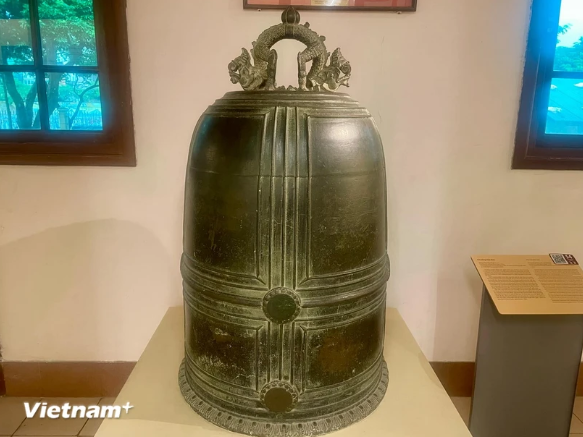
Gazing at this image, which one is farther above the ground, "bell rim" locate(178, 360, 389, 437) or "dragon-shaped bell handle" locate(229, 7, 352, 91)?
"dragon-shaped bell handle" locate(229, 7, 352, 91)

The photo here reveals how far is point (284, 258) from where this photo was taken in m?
1.08

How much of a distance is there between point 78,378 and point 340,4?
1.88 meters

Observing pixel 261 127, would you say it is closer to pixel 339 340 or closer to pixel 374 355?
pixel 339 340

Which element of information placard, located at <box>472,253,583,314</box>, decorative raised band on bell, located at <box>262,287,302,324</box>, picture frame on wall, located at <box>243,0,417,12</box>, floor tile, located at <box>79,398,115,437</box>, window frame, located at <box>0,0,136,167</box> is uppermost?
picture frame on wall, located at <box>243,0,417,12</box>

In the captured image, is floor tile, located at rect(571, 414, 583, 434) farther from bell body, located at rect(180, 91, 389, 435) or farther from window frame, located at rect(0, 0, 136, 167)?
window frame, located at rect(0, 0, 136, 167)

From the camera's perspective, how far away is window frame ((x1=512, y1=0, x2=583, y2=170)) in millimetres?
1644

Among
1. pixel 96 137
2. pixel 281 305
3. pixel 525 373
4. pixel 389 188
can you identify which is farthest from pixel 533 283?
pixel 96 137

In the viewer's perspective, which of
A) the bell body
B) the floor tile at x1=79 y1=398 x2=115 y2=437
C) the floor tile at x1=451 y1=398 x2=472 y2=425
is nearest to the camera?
the bell body

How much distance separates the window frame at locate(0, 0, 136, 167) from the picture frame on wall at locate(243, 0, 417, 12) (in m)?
0.54

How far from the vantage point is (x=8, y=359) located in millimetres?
1978

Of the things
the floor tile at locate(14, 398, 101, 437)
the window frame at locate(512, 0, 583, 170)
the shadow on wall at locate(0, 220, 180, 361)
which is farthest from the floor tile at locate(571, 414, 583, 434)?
the floor tile at locate(14, 398, 101, 437)

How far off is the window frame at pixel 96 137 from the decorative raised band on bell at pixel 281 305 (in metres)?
0.96

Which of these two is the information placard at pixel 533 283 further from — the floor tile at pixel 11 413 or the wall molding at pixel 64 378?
the floor tile at pixel 11 413

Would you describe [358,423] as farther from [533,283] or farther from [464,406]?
[464,406]
